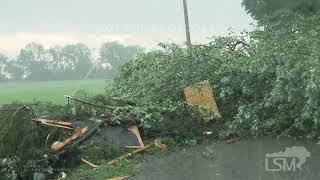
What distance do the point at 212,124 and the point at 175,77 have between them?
4.24 feet

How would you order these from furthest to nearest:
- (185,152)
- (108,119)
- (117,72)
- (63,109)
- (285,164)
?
(117,72), (63,109), (108,119), (185,152), (285,164)

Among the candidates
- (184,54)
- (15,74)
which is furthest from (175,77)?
(15,74)

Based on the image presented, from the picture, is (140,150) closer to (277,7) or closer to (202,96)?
(202,96)

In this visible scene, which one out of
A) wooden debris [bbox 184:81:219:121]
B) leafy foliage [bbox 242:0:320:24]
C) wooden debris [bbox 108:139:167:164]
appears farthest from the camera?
leafy foliage [bbox 242:0:320:24]

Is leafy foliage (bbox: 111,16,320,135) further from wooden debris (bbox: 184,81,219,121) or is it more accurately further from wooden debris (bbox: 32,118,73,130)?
wooden debris (bbox: 32,118,73,130)

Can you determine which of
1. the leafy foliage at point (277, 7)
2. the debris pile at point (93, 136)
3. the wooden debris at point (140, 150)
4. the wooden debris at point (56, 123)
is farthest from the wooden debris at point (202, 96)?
the leafy foliage at point (277, 7)

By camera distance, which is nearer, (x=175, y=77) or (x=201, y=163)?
(x=201, y=163)

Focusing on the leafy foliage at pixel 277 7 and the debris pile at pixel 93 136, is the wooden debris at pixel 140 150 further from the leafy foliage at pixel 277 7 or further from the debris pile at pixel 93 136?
the leafy foliage at pixel 277 7

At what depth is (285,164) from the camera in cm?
698

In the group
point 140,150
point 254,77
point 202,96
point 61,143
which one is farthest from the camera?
point 202,96

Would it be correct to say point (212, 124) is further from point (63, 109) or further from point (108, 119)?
point (63, 109)

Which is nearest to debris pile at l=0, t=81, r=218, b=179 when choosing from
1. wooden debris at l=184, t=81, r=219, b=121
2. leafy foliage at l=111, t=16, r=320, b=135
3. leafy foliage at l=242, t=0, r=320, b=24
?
wooden debris at l=184, t=81, r=219, b=121

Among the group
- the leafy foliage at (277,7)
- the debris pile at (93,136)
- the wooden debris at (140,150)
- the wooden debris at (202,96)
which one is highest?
the leafy foliage at (277,7)

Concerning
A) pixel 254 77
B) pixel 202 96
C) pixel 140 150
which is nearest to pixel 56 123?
pixel 140 150
